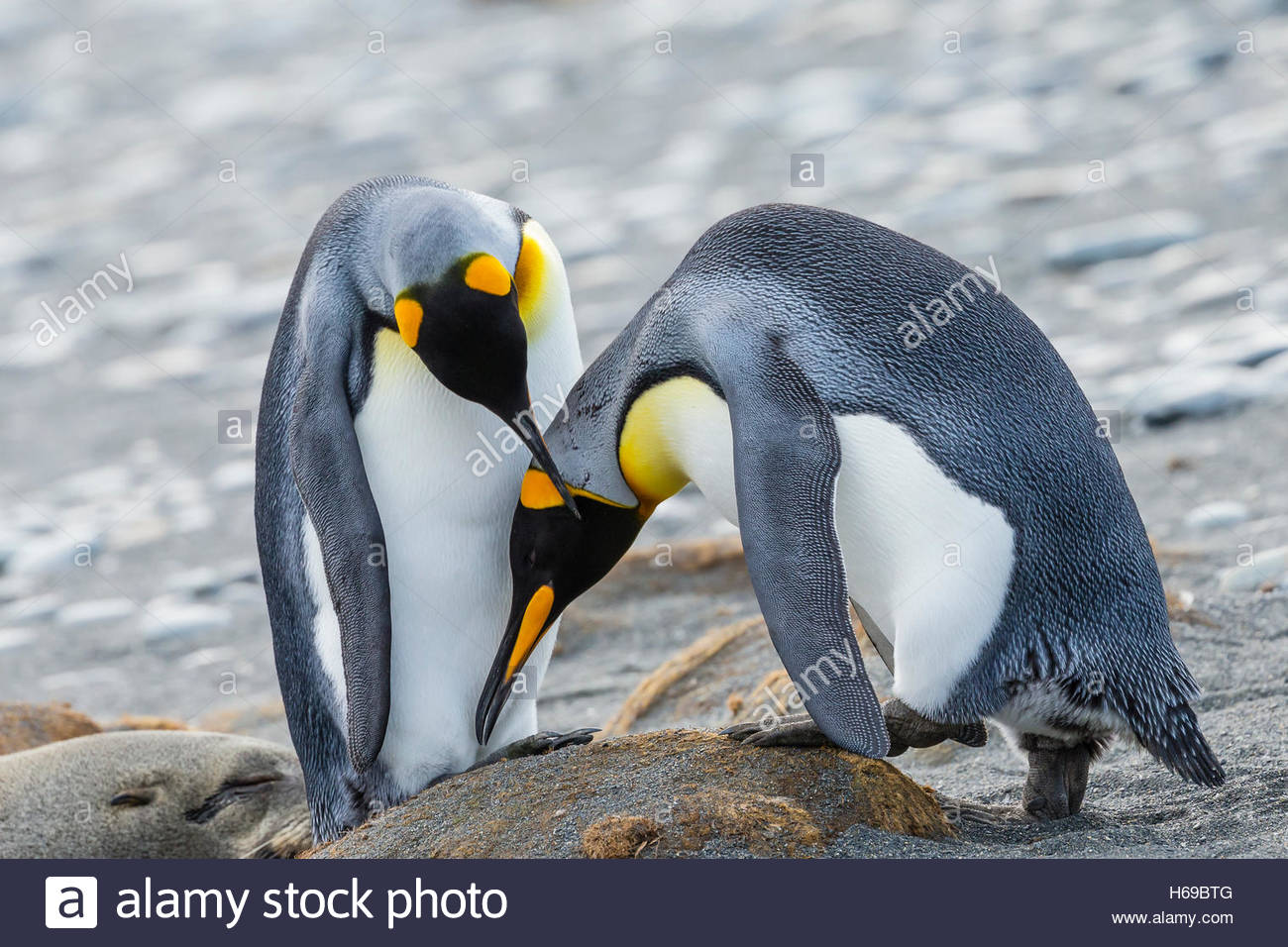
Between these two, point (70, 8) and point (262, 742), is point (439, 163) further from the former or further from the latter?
point (262, 742)

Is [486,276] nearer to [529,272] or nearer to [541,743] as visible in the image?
[529,272]

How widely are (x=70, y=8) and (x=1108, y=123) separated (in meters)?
10.0

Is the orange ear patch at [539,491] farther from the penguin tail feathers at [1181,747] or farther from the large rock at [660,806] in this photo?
the penguin tail feathers at [1181,747]

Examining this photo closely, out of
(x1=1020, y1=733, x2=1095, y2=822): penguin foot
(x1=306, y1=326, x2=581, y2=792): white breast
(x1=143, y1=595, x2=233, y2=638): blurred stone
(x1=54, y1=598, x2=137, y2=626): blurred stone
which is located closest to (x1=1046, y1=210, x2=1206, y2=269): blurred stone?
(x1=143, y1=595, x2=233, y2=638): blurred stone

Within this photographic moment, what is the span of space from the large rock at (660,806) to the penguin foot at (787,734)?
0.03 m

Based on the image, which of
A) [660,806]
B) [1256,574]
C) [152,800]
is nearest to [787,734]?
[660,806]

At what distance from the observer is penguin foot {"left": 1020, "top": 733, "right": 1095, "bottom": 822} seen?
303 cm

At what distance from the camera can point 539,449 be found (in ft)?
10.00

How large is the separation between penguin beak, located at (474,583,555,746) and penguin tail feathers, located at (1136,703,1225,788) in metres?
1.17

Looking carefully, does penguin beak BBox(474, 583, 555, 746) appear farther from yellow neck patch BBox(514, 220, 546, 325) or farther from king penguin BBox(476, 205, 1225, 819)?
yellow neck patch BBox(514, 220, 546, 325)

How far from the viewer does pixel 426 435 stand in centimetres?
337

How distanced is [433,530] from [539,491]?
0.32m
